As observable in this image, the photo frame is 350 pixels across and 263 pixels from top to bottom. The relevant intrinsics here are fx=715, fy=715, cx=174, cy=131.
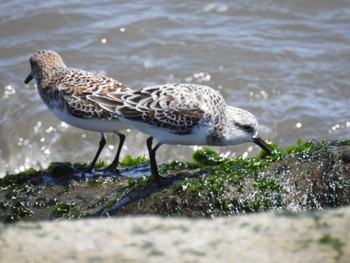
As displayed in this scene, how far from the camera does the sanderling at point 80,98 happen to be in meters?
7.72

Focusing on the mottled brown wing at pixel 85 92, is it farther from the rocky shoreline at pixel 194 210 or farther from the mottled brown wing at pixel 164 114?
the mottled brown wing at pixel 164 114

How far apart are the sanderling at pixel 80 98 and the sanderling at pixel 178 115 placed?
58 cm

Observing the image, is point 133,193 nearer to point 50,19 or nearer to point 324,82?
point 324,82

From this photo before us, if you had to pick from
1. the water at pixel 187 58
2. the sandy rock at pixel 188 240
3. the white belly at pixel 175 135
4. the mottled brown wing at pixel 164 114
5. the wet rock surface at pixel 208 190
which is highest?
the sandy rock at pixel 188 240

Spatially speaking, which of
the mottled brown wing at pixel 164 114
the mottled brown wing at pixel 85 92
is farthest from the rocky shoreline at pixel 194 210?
the mottled brown wing at pixel 85 92

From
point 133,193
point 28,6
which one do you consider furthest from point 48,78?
point 28,6

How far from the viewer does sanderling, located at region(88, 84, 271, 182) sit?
22.0 ft

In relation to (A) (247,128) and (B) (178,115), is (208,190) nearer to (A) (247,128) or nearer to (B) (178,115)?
(B) (178,115)

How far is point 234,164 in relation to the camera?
6.56m

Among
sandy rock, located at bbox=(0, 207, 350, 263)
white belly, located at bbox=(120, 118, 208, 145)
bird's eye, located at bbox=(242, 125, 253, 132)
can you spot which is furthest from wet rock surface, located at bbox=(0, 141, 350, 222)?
sandy rock, located at bbox=(0, 207, 350, 263)

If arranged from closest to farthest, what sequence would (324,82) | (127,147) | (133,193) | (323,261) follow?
1. (323,261)
2. (133,193)
3. (127,147)
4. (324,82)

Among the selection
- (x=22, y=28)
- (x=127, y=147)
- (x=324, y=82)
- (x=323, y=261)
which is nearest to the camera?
(x=323, y=261)

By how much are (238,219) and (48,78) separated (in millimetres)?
5346

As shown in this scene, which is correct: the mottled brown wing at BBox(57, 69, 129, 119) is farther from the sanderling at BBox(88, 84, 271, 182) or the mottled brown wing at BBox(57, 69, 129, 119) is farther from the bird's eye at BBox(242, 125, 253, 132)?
the bird's eye at BBox(242, 125, 253, 132)
